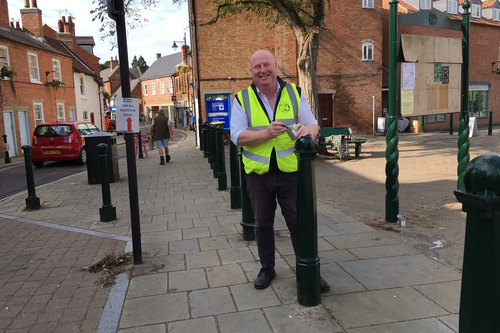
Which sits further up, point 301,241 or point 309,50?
point 309,50

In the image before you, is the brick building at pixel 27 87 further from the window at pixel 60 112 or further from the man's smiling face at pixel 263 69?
the man's smiling face at pixel 263 69

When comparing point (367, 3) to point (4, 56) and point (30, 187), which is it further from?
point (30, 187)

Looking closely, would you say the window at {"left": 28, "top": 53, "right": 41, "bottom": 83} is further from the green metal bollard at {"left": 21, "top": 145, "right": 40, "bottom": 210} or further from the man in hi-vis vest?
the man in hi-vis vest

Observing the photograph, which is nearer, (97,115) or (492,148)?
(492,148)

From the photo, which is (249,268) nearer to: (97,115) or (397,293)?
(397,293)

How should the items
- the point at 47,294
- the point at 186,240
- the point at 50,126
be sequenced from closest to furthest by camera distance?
the point at 47,294, the point at 186,240, the point at 50,126

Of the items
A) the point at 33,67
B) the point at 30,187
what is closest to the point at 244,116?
the point at 30,187

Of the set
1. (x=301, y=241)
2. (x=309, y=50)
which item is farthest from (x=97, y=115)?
(x=301, y=241)

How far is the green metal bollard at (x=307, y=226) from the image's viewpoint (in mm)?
2826

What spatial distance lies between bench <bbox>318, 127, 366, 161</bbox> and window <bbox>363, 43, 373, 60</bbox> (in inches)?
423

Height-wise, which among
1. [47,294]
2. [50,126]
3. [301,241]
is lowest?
[47,294]

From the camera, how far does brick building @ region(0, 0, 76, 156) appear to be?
1878cm

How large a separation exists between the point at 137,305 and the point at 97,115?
109 ft

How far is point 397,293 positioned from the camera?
3170 millimetres
